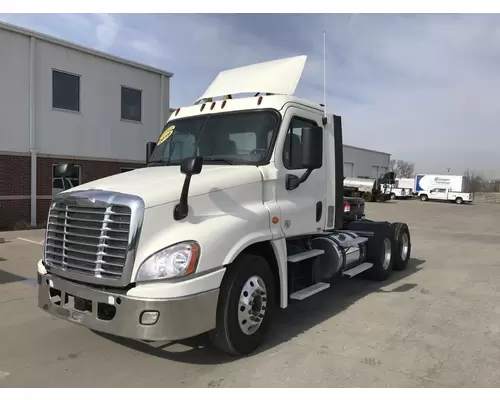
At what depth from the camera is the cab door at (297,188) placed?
4.90 metres

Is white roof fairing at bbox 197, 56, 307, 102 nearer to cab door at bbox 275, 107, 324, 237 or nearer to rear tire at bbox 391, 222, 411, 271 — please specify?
cab door at bbox 275, 107, 324, 237

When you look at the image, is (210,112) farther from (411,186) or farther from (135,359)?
(411,186)

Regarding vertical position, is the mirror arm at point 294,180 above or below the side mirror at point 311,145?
below

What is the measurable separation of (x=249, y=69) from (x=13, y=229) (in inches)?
441

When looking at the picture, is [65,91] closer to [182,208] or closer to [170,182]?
[170,182]

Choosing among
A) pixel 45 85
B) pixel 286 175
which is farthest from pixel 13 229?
pixel 286 175

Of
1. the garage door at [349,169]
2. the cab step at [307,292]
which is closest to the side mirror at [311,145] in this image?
the cab step at [307,292]

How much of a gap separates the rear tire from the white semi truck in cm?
285

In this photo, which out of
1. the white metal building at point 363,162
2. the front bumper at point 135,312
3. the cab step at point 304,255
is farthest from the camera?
the white metal building at point 363,162

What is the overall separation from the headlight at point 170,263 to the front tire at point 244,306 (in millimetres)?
510

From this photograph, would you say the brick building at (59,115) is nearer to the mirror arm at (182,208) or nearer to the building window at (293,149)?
the building window at (293,149)

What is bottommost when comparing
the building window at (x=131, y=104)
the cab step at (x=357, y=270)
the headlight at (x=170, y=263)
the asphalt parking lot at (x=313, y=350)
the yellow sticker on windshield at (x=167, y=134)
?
the asphalt parking lot at (x=313, y=350)

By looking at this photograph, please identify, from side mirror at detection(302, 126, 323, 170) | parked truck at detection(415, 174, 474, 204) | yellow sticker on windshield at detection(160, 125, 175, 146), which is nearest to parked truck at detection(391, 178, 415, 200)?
parked truck at detection(415, 174, 474, 204)

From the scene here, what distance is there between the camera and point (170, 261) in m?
3.70
